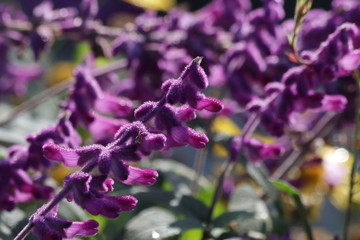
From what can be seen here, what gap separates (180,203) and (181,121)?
0.95ft

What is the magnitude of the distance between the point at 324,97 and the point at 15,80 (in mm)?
984

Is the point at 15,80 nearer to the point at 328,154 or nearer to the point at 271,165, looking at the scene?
the point at 271,165

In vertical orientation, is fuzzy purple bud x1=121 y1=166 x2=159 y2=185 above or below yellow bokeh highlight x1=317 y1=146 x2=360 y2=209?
below

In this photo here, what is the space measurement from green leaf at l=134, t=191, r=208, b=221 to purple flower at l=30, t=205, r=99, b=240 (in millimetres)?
265

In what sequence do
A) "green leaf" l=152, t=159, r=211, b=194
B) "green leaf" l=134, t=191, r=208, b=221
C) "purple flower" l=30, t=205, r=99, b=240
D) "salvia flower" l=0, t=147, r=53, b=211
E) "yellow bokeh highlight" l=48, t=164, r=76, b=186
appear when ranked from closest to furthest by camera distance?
1. "purple flower" l=30, t=205, r=99, b=240
2. "salvia flower" l=0, t=147, r=53, b=211
3. "green leaf" l=134, t=191, r=208, b=221
4. "green leaf" l=152, t=159, r=211, b=194
5. "yellow bokeh highlight" l=48, t=164, r=76, b=186

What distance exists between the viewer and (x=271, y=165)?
4.42ft

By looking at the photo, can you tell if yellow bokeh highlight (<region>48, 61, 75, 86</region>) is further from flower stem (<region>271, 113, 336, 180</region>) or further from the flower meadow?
flower stem (<region>271, 113, 336, 180</region>)

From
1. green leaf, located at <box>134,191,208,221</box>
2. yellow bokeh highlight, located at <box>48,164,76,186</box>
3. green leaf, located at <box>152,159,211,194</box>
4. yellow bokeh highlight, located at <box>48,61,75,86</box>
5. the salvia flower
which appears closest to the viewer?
the salvia flower

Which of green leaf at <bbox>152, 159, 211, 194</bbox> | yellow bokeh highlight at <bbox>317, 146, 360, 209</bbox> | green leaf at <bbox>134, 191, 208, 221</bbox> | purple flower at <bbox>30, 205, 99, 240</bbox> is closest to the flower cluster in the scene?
purple flower at <bbox>30, 205, 99, 240</bbox>

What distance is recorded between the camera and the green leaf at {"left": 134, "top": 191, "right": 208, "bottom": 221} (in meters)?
0.88

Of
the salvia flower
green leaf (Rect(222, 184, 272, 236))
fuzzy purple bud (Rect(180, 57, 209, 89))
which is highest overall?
green leaf (Rect(222, 184, 272, 236))

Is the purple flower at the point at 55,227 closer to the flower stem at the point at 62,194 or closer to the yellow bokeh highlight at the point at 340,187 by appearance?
the flower stem at the point at 62,194

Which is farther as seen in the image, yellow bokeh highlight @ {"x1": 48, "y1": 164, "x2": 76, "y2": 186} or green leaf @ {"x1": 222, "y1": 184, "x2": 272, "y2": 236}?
yellow bokeh highlight @ {"x1": 48, "y1": 164, "x2": 76, "y2": 186}

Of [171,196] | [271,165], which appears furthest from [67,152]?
[271,165]
